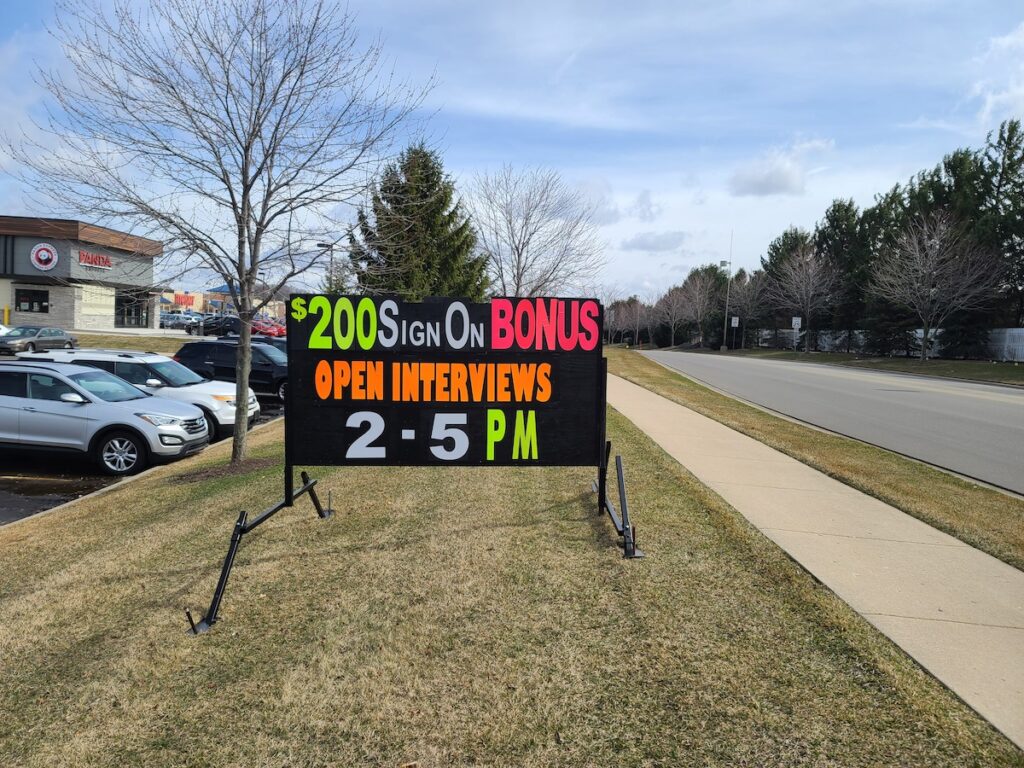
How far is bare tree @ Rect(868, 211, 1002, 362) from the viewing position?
Answer: 3928cm

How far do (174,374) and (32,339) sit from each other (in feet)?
80.8

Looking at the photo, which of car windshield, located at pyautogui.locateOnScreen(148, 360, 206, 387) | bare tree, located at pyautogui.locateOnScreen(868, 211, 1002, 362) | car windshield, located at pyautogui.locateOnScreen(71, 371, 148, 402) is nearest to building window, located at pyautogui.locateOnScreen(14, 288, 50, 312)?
car windshield, located at pyautogui.locateOnScreen(148, 360, 206, 387)

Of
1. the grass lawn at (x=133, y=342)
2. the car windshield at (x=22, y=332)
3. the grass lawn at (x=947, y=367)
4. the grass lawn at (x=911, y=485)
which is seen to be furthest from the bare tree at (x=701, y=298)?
the grass lawn at (x=911, y=485)

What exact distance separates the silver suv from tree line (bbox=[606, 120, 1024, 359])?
42031 mm

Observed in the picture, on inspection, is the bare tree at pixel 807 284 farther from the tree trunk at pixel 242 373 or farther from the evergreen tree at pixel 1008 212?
the tree trunk at pixel 242 373

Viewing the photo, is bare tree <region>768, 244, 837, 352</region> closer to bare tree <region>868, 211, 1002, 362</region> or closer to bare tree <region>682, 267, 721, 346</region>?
bare tree <region>868, 211, 1002, 362</region>

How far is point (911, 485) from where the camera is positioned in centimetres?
784

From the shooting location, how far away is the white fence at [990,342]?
39688 mm

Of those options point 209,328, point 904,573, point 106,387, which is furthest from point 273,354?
point 209,328

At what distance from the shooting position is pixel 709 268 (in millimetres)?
89500

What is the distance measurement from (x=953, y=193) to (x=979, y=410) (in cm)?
3550

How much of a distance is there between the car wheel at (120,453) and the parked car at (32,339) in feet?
90.2

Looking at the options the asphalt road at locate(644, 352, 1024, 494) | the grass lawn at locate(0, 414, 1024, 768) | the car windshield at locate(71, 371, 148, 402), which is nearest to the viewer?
the grass lawn at locate(0, 414, 1024, 768)

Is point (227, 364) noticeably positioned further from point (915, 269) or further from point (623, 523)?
point (915, 269)
